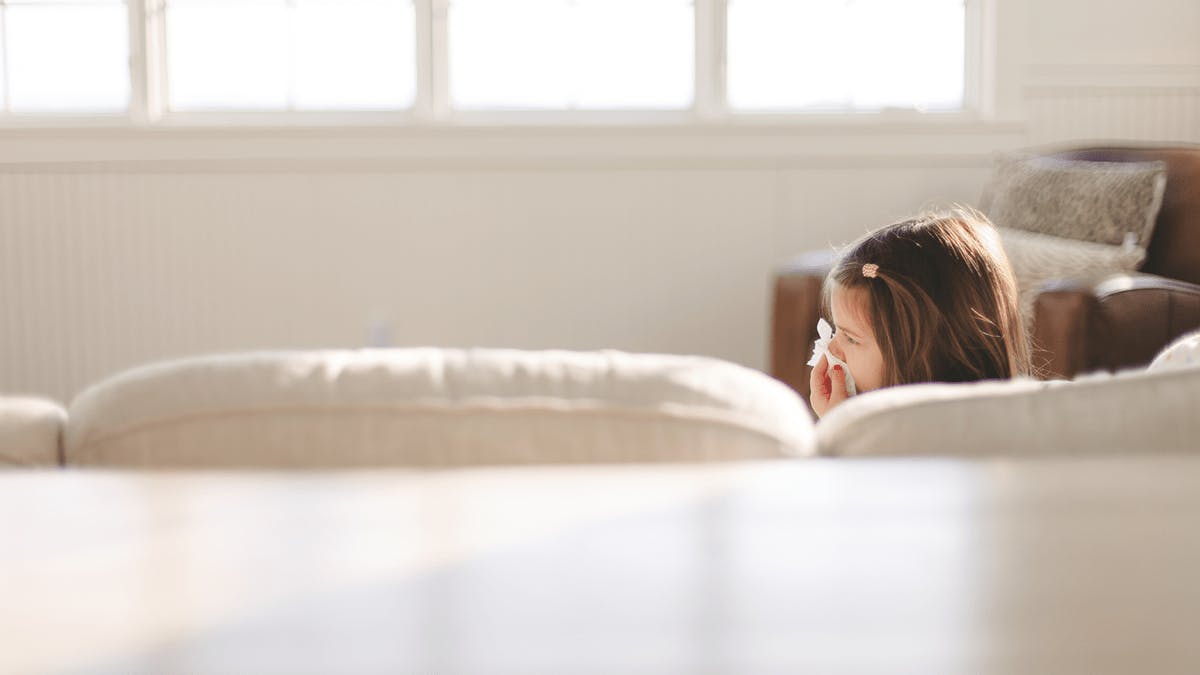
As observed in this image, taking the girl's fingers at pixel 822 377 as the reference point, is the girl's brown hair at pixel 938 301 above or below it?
above

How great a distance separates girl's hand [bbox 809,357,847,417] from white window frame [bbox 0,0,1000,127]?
8.60 ft

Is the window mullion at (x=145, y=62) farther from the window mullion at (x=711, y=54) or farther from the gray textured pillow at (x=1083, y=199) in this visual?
the gray textured pillow at (x=1083, y=199)

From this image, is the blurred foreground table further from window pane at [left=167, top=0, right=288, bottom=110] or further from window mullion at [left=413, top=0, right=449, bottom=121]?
window pane at [left=167, top=0, right=288, bottom=110]

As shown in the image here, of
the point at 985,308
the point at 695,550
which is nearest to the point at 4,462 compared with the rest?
the point at 695,550

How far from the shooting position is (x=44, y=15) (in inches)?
168

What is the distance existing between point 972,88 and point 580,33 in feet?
4.30

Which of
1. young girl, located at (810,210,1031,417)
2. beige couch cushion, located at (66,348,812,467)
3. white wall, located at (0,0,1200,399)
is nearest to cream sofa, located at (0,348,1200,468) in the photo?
beige couch cushion, located at (66,348,812,467)

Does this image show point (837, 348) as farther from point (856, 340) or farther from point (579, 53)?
point (579, 53)

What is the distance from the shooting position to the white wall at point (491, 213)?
4.12m

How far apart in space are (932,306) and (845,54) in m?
3.04

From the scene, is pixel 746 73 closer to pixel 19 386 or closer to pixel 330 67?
pixel 330 67

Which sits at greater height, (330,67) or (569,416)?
(330,67)

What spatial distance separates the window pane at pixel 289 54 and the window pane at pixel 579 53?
227mm

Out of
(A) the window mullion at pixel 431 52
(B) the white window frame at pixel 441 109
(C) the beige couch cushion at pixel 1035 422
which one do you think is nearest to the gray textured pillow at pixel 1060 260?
(B) the white window frame at pixel 441 109
